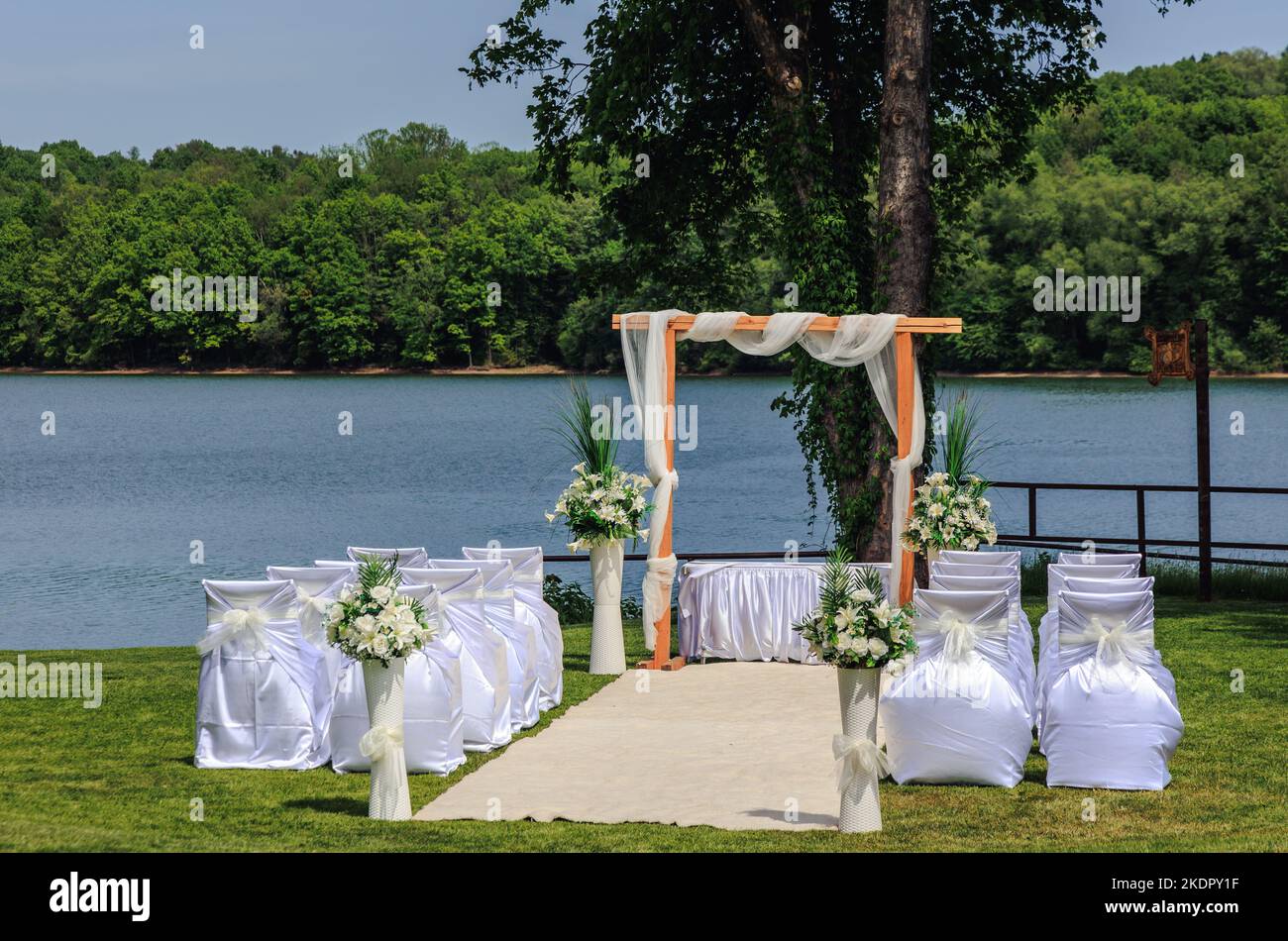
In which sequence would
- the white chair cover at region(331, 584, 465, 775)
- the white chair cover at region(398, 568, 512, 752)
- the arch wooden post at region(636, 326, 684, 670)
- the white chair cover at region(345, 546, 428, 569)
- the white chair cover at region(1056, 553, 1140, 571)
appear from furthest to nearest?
the arch wooden post at region(636, 326, 684, 670)
the white chair cover at region(1056, 553, 1140, 571)
the white chair cover at region(345, 546, 428, 569)
the white chair cover at region(398, 568, 512, 752)
the white chair cover at region(331, 584, 465, 775)

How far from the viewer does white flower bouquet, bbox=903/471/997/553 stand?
12.5 meters

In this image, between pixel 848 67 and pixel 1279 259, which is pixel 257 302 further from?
pixel 848 67

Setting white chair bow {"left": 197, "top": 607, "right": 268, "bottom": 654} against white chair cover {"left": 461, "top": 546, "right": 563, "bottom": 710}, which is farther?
white chair cover {"left": 461, "top": 546, "right": 563, "bottom": 710}

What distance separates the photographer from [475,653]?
373 inches

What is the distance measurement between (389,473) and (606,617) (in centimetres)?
3304

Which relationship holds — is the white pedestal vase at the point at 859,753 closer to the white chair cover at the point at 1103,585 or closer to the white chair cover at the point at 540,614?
the white chair cover at the point at 1103,585

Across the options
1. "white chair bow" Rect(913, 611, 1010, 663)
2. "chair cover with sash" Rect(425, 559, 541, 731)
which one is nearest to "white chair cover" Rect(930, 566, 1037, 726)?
"white chair bow" Rect(913, 611, 1010, 663)

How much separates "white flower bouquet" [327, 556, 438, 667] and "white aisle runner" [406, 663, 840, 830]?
0.88 metres

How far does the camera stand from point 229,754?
8.97 metres

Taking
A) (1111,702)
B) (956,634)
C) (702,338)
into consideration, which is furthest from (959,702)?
(702,338)

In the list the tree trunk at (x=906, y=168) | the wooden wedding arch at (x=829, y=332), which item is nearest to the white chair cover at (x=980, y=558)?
the wooden wedding arch at (x=829, y=332)

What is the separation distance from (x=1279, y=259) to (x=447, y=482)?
112ft

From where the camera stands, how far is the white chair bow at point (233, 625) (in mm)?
8930

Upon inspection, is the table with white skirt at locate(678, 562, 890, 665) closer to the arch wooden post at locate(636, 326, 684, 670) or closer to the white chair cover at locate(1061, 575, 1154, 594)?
the arch wooden post at locate(636, 326, 684, 670)
